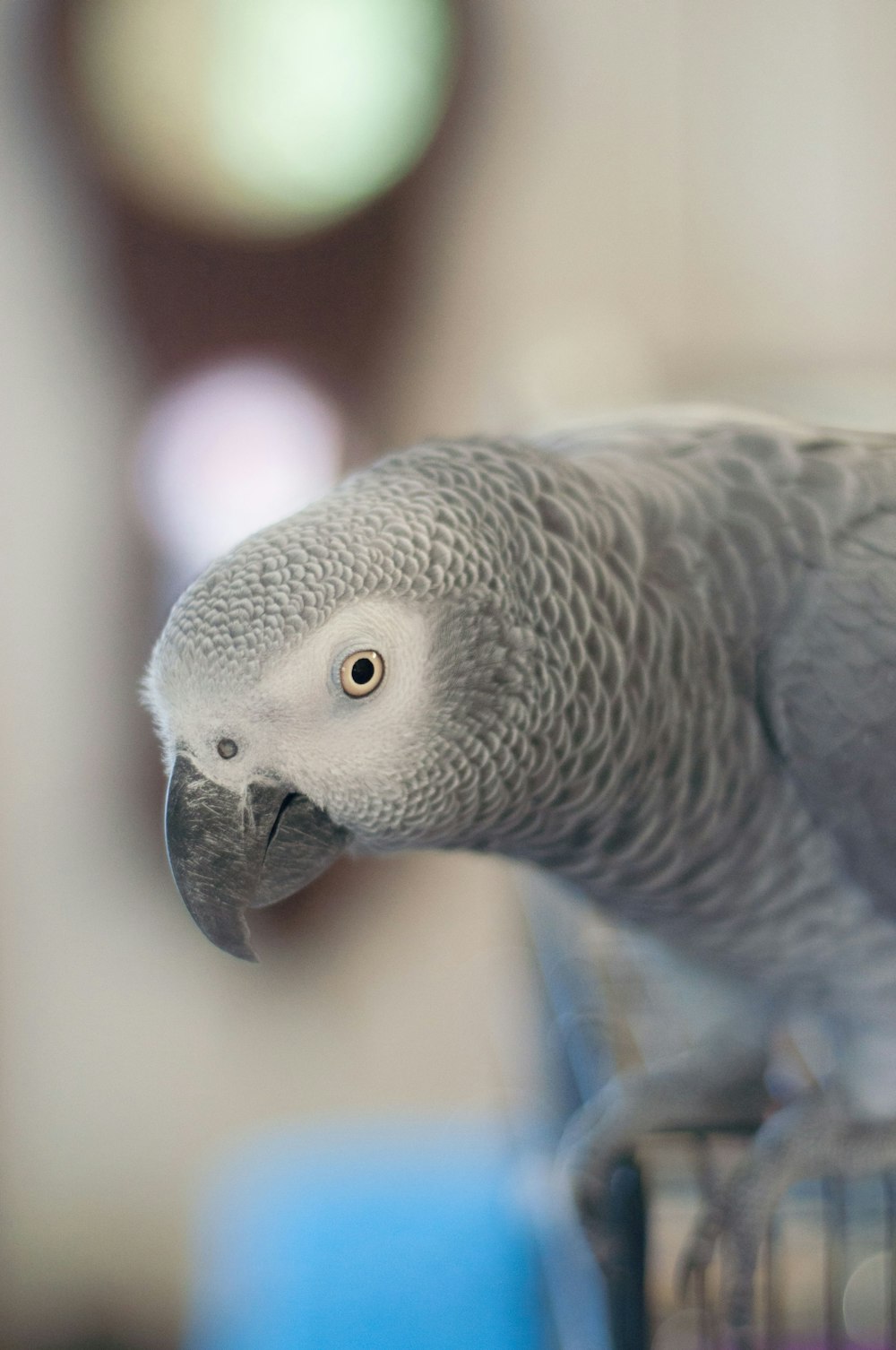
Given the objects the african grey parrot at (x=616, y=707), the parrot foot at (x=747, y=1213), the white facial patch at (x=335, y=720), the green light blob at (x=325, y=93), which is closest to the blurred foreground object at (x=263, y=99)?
the green light blob at (x=325, y=93)

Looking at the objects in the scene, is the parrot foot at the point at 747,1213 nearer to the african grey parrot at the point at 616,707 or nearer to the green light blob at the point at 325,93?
the african grey parrot at the point at 616,707

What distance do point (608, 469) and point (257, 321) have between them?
1.73 meters

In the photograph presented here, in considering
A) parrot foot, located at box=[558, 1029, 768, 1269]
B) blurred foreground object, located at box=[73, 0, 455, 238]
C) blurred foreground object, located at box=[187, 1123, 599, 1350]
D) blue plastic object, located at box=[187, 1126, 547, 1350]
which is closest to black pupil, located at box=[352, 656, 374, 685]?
parrot foot, located at box=[558, 1029, 768, 1269]

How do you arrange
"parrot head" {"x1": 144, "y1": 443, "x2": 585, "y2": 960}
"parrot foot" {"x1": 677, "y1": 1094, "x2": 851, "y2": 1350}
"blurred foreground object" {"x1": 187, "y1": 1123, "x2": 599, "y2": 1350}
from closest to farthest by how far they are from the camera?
"parrot head" {"x1": 144, "y1": 443, "x2": 585, "y2": 960}, "parrot foot" {"x1": 677, "y1": 1094, "x2": 851, "y2": 1350}, "blurred foreground object" {"x1": 187, "y1": 1123, "x2": 599, "y2": 1350}

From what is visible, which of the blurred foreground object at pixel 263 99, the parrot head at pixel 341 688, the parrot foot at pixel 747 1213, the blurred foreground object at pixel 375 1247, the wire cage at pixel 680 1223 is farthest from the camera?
the blurred foreground object at pixel 263 99

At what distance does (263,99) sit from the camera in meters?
2.42

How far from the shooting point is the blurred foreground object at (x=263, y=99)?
2.39m

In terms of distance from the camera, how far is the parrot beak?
2.55 feet

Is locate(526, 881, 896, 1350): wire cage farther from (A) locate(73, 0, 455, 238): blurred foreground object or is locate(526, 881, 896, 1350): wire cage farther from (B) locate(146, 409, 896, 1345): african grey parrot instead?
(A) locate(73, 0, 455, 238): blurred foreground object

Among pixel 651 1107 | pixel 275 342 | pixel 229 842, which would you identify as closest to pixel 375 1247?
pixel 651 1107

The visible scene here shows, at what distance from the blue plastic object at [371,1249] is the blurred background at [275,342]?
1.35 ft

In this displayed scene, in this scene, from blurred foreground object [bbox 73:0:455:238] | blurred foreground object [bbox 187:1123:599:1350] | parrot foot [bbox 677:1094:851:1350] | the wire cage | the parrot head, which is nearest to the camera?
the parrot head

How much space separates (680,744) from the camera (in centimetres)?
94

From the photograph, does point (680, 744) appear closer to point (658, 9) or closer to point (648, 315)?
point (648, 315)
